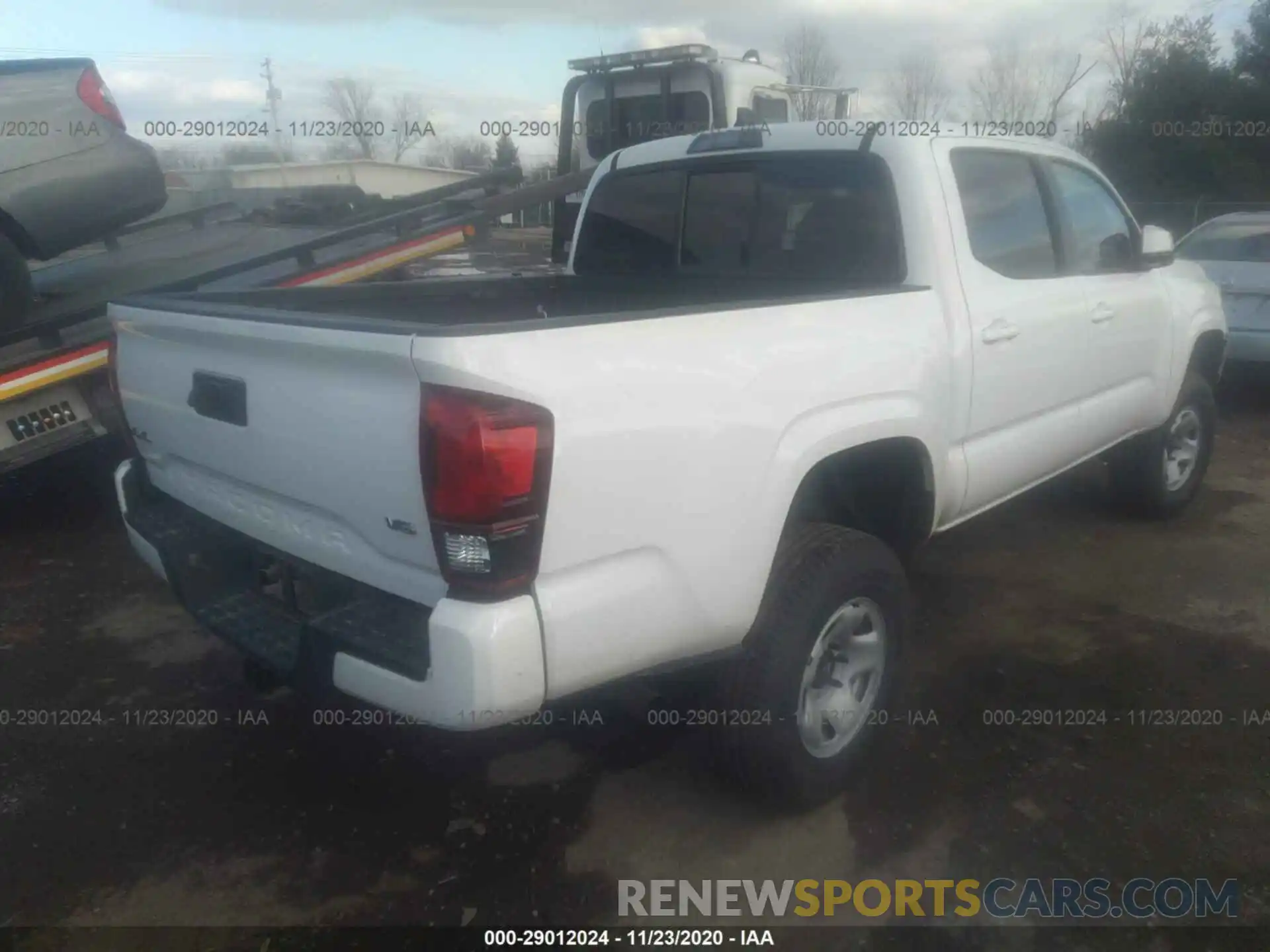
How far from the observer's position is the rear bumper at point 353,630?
1977 millimetres

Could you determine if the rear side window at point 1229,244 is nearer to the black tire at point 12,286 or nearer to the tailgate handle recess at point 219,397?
the tailgate handle recess at point 219,397

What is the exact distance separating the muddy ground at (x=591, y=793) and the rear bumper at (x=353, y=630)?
25.1 inches

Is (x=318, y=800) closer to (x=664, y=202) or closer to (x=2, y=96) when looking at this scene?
(x=664, y=202)

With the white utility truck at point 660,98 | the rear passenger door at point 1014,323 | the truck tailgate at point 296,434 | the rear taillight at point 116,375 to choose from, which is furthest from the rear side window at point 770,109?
the truck tailgate at point 296,434

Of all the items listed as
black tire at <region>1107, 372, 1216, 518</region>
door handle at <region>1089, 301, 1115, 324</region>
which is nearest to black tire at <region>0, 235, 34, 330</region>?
door handle at <region>1089, 301, 1115, 324</region>

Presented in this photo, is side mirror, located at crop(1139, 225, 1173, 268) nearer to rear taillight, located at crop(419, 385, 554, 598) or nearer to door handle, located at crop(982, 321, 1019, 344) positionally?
door handle, located at crop(982, 321, 1019, 344)

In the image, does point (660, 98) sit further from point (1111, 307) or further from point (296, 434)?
point (296, 434)

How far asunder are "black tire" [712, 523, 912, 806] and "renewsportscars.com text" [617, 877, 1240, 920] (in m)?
0.27

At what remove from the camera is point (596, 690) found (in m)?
2.24

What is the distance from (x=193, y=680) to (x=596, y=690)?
7.29 feet

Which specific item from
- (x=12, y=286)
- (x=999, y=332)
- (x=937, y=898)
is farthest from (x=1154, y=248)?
(x=12, y=286)

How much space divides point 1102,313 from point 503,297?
8.12ft

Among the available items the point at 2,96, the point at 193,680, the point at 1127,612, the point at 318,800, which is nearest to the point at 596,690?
the point at 318,800

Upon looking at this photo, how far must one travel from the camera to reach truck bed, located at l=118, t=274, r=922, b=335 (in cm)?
294
